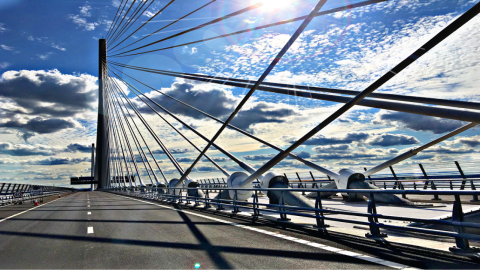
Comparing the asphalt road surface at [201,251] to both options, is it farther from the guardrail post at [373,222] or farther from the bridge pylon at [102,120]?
the bridge pylon at [102,120]

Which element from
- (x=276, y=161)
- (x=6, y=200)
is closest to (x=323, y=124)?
(x=276, y=161)

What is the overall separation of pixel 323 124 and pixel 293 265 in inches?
217

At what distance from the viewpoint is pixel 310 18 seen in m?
9.91

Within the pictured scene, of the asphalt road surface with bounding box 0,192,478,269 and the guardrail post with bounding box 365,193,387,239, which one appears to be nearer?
the asphalt road surface with bounding box 0,192,478,269

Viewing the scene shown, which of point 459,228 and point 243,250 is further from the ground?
point 459,228

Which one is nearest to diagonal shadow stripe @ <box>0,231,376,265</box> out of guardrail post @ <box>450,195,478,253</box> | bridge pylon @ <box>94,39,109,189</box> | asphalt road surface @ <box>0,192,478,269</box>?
asphalt road surface @ <box>0,192,478,269</box>

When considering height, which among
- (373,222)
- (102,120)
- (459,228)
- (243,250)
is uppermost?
(102,120)

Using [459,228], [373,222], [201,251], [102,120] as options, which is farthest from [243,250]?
[102,120]

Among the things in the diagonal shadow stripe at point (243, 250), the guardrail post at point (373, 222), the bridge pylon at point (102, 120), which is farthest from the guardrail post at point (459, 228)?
the bridge pylon at point (102, 120)

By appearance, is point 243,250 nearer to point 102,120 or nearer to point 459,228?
point 459,228

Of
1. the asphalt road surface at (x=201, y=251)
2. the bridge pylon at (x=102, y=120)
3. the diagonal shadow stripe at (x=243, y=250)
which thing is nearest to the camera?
the asphalt road surface at (x=201, y=251)

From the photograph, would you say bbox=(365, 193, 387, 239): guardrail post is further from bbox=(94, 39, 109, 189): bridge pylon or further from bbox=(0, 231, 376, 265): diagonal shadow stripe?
bbox=(94, 39, 109, 189): bridge pylon

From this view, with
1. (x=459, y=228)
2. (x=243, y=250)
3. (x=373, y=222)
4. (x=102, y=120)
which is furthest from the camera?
(x=102, y=120)

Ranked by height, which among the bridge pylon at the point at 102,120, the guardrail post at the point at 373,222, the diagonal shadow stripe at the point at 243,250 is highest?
the bridge pylon at the point at 102,120
